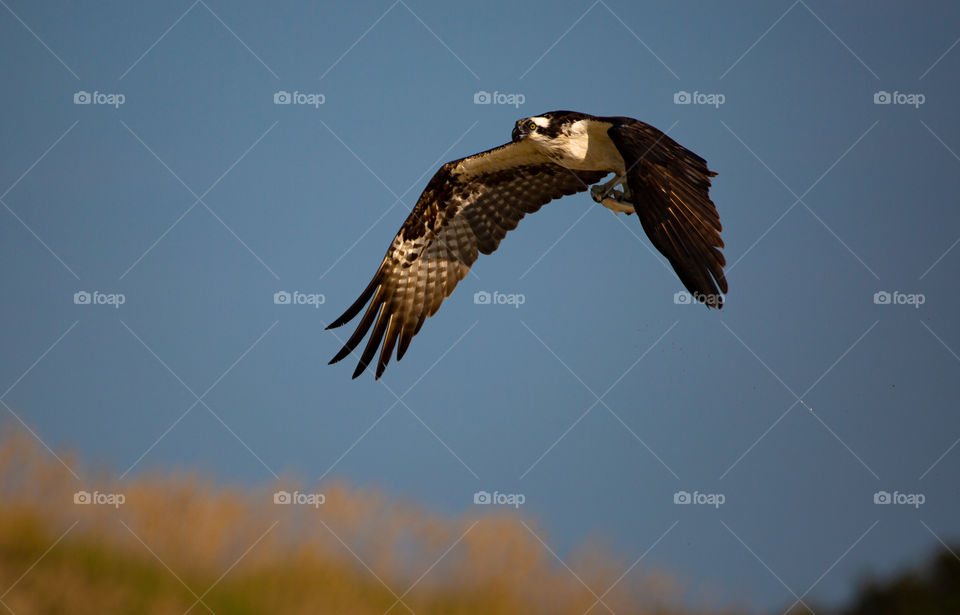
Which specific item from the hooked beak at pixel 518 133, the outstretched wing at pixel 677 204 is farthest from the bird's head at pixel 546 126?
the outstretched wing at pixel 677 204

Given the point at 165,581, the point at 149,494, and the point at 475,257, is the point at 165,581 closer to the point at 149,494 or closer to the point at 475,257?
the point at 149,494

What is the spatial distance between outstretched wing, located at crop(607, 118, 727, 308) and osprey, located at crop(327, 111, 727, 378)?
0.05ft

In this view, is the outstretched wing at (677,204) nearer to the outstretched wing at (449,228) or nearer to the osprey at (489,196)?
the osprey at (489,196)

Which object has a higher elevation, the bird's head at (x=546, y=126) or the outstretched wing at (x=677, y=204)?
the bird's head at (x=546, y=126)

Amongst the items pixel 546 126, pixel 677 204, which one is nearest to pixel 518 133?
pixel 546 126

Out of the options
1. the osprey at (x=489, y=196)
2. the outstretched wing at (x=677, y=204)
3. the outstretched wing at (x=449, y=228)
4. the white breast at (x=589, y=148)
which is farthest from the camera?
the outstretched wing at (x=449, y=228)

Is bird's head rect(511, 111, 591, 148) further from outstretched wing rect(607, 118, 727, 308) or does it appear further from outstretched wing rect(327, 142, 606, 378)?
outstretched wing rect(607, 118, 727, 308)

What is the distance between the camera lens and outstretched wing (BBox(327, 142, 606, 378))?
12273mm

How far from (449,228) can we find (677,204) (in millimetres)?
3680

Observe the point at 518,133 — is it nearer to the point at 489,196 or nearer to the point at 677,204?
the point at 489,196

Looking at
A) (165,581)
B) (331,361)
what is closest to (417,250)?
(331,361)

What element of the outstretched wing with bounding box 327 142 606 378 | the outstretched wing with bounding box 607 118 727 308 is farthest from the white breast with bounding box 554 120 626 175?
the outstretched wing with bounding box 607 118 727 308

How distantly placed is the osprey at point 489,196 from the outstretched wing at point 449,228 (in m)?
0.01

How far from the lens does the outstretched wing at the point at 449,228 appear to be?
1227 cm
